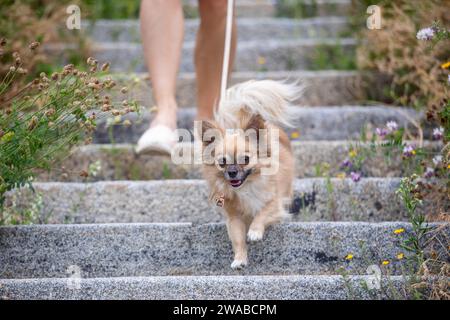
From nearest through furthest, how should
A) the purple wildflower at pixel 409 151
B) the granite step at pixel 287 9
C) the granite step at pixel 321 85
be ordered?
1. the purple wildflower at pixel 409 151
2. the granite step at pixel 321 85
3. the granite step at pixel 287 9

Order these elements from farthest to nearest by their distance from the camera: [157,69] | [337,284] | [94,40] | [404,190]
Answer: [94,40]
[157,69]
[404,190]
[337,284]

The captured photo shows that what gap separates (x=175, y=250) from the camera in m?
3.01

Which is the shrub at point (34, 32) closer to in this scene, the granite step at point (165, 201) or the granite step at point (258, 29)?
the granite step at point (258, 29)

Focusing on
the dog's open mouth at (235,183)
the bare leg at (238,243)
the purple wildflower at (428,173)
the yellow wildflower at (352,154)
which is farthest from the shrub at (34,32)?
the purple wildflower at (428,173)

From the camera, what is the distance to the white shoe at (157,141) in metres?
3.47

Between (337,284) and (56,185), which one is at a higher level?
(56,185)

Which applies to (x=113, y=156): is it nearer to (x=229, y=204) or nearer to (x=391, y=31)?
(x=229, y=204)

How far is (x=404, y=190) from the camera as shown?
2.83 metres

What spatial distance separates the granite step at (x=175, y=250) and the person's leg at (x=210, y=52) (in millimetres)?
1128

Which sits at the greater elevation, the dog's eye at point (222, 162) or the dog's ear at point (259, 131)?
the dog's ear at point (259, 131)

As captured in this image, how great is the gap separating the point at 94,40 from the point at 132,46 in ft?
1.58

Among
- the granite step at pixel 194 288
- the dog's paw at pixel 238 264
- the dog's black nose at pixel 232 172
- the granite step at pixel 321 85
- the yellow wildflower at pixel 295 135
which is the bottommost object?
the granite step at pixel 194 288

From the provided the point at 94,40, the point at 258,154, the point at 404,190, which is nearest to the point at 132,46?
the point at 94,40

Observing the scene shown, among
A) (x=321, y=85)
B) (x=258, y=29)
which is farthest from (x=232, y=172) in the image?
(x=258, y=29)
